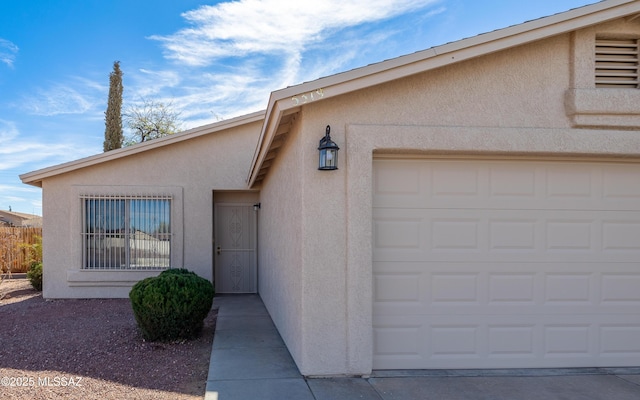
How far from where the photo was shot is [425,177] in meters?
5.38

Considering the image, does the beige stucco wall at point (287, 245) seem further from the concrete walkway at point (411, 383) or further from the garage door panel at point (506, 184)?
the garage door panel at point (506, 184)

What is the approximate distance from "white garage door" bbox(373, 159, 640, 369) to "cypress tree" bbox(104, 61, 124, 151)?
1726 centimetres

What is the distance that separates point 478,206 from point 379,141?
1.43 meters

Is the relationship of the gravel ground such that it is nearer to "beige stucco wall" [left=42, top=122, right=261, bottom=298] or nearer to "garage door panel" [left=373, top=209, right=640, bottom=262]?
"beige stucco wall" [left=42, top=122, right=261, bottom=298]

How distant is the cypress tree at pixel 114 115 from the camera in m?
19.7

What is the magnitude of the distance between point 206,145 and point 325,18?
4061 millimetres

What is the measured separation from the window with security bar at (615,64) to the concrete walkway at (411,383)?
334 centimetres

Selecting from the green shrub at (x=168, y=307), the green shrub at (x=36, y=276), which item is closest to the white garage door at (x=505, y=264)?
the green shrub at (x=168, y=307)

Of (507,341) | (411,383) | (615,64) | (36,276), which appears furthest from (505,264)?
(36,276)

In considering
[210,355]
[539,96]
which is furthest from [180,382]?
[539,96]

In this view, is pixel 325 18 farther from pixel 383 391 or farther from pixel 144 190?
pixel 383 391

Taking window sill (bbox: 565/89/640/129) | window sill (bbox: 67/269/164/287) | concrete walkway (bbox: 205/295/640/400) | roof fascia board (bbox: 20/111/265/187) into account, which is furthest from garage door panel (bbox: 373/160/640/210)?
window sill (bbox: 67/269/164/287)

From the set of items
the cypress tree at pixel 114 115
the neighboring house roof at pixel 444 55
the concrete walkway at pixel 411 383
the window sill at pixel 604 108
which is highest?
the cypress tree at pixel 114 115

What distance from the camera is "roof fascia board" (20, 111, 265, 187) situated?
34.8ft
